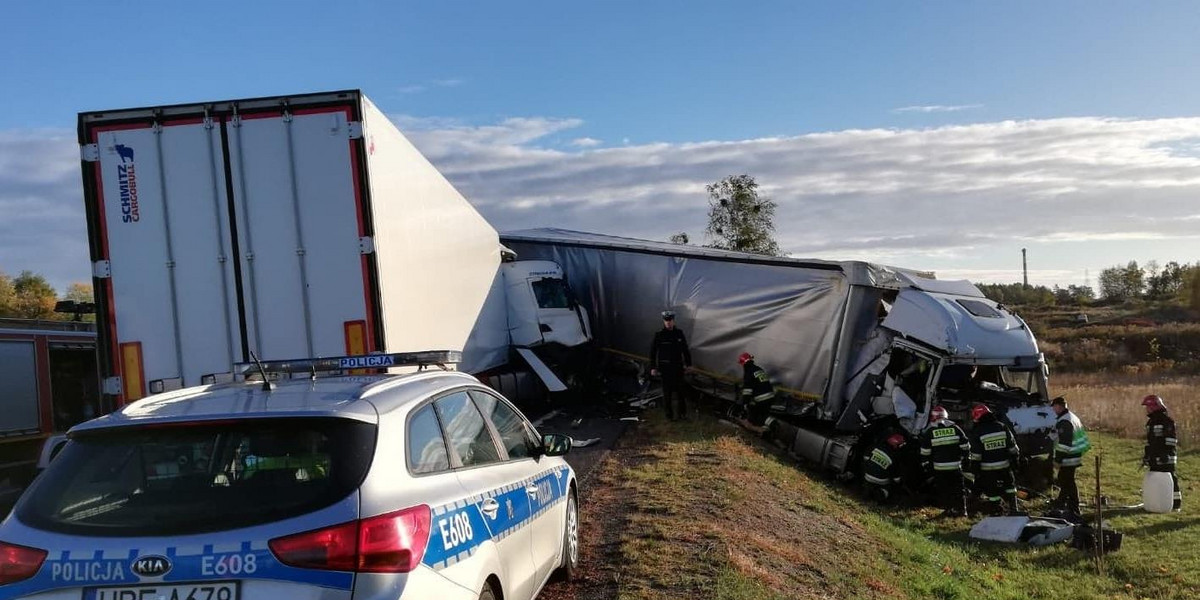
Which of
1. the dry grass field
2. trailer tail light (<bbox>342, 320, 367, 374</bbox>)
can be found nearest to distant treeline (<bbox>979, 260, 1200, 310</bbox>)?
the dry grass field

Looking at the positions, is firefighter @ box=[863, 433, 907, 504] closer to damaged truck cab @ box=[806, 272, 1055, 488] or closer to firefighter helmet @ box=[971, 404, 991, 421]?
damaged truck cab @ box=[806, 272, 1055, 488]

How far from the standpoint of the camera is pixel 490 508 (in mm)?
4234

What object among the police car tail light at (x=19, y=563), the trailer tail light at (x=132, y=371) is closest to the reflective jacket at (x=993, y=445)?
the trailer tail light at (x=132, y=371)

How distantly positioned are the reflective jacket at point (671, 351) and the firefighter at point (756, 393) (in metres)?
0.95

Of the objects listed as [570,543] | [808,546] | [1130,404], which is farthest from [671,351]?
[1130,404]

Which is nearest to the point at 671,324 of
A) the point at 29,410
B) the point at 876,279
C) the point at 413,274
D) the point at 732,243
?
the point at 876,279

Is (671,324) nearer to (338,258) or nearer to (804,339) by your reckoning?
(804,339)

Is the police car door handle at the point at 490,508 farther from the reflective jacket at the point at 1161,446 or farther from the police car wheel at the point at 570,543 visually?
the reflective jacket at the point at 1161,446

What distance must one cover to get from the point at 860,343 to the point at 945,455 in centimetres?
234

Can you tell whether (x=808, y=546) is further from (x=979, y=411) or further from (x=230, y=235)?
(x=230, y=235)

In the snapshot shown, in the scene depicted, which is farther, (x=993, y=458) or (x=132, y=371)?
(x=993, y=458)

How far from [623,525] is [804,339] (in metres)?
7.29

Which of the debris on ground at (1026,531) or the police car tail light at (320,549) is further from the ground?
the police car tail light at (320,549)

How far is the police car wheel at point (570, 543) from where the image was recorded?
594 centimetres
